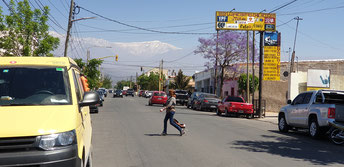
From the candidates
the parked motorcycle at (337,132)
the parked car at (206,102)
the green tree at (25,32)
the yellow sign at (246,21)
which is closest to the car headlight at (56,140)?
the parked motorcycle at (337,132)

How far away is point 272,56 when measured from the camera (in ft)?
91.1

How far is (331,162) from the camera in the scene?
9.02 metres

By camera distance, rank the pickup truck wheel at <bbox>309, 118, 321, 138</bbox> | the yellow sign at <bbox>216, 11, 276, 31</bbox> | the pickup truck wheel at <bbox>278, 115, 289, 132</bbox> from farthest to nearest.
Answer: the yellow sign at <bbox>216, 11, 276, 31</bbox> → the pickup truck wheel at <bbox>278, 115, 289, 132</bbox> → the pickup truck wheel at <bbox>309, 118, 321, 138</bbox>

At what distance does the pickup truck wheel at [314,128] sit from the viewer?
14066mm

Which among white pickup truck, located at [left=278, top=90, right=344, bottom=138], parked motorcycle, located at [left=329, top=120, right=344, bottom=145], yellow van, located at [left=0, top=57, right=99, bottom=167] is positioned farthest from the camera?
white pickup truck, located at [left=278, top=90, right=344, bottom=138]

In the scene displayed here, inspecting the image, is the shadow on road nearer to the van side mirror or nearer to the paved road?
the paved road

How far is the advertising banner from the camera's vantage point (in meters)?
27.8

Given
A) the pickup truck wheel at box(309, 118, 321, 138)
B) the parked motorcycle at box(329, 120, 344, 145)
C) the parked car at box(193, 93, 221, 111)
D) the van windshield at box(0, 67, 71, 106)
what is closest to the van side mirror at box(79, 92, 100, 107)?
the van windshield at box(0, 67, 71, 106)

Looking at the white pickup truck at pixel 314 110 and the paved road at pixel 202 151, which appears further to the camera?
the white pickup truck at pixel 314 110

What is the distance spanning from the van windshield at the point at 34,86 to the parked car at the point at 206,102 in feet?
88.6

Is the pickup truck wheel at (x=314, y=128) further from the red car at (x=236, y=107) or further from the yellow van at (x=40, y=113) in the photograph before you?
the red car at (x=236, y=107)

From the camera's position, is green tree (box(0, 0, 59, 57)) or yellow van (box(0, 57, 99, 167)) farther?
green tree (box(0, 0, 59, 57))

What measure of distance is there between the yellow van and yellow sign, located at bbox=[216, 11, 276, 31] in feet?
85.6

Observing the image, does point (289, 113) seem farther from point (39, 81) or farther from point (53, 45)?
point (53, 45)
